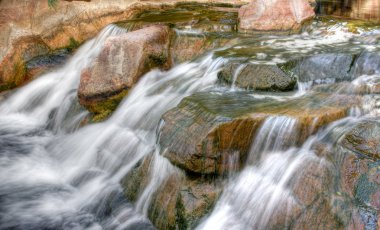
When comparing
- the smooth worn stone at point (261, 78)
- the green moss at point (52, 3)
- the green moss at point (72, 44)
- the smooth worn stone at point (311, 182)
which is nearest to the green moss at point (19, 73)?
the green moss at point (72, 44)

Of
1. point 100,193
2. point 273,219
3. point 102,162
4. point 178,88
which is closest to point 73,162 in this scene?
point 102,162

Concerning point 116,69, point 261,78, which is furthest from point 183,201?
point 116,69

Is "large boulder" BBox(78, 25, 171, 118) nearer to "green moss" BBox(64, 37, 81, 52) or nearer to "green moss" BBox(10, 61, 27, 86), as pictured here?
"green moss" BBox(10, 61, 27, 86)

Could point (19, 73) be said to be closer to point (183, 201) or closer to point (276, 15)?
point (276, 15)

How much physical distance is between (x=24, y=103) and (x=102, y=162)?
12.0 feet

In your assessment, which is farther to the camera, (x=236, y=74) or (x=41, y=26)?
(x=41, y=26)

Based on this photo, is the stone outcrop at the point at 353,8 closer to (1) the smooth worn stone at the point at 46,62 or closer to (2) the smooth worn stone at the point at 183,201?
(1) the smooth worn stone at the point at 46,62

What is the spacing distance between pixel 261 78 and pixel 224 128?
156 centimetres

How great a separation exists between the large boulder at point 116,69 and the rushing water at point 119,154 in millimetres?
182

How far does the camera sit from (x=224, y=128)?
4.05m

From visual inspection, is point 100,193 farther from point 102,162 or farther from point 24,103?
point 24,103

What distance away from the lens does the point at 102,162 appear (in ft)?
18.4

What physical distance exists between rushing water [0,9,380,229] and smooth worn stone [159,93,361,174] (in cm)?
10

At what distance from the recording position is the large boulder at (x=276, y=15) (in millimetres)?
7906
